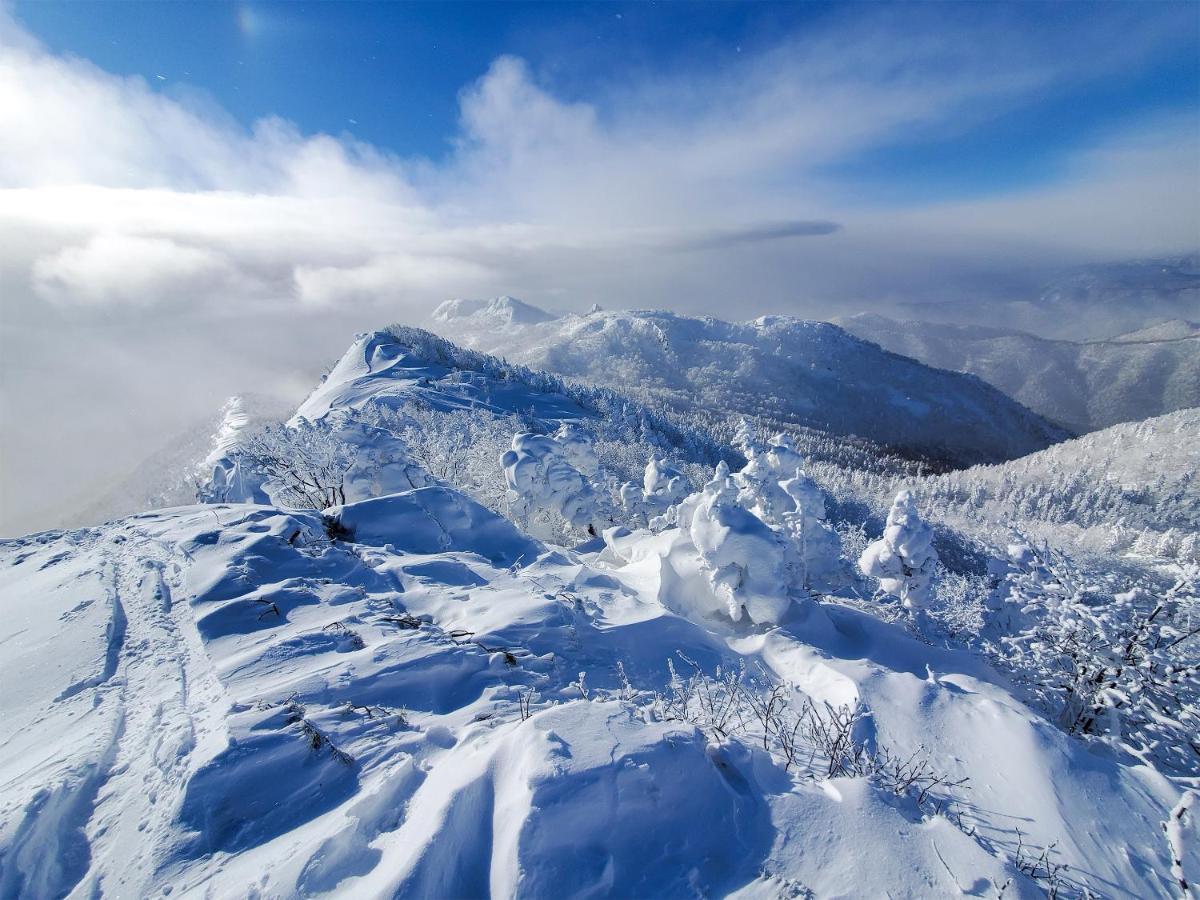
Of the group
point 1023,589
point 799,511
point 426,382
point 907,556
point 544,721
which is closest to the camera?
point 544,721

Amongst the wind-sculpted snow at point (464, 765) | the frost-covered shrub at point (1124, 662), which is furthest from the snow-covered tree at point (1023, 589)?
the wind-sculpted snow at point (464, 765)

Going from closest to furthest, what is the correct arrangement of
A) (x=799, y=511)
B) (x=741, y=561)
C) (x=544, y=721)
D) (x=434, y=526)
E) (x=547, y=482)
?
(x=544, y=721) → (x=741, y=561) → (x=434, y=526) → (x=799, y=511) → (x=547, y=482)

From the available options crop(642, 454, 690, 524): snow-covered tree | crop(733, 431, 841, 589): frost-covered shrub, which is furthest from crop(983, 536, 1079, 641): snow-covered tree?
crop(642, 454, 690, 524): snow-covered tree

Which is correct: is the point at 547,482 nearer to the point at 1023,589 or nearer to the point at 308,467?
the point at 308,467

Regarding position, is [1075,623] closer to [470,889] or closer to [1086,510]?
[470,889]

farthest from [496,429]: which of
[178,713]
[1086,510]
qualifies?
[1086,510]

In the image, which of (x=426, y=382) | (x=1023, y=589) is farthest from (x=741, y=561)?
(x=426, y=382)
